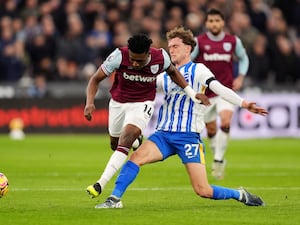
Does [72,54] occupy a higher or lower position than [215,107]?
lower

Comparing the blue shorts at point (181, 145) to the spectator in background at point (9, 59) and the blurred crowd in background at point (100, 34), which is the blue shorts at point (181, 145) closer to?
the blurred crowd in background at point (100, 34)

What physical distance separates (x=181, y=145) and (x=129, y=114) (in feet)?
3.57

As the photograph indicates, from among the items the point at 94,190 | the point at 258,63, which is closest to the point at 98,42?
the point at 258,63

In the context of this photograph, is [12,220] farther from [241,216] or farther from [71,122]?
[71,122]

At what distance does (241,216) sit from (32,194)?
131 inches

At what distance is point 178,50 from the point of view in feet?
37.0

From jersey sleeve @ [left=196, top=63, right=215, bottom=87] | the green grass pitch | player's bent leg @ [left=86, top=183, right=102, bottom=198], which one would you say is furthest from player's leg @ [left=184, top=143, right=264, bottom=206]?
player's bent leg @ [left=86, top=183, right=102, bottom=198]

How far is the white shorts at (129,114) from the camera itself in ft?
38.3

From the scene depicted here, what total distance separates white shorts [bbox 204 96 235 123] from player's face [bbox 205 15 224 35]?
109cm

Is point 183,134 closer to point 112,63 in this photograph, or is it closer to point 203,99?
point 203,99

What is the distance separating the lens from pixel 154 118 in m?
24.5

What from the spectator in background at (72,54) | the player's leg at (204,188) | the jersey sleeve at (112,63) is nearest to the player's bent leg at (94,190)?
the player's leg at (204,188)

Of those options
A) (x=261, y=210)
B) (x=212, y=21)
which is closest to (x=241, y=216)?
(x=261, y=210)

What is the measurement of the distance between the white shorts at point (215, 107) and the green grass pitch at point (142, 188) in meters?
0.97
